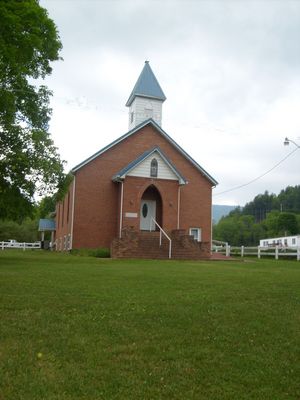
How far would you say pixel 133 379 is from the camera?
495cm

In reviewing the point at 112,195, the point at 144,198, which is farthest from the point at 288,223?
the point at 112,195

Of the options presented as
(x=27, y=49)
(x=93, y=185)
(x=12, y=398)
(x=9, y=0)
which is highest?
(x=9, y=0)

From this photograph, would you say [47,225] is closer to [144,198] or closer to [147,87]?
[147,87]

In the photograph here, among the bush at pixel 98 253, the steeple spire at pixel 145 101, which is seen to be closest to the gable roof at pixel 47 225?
the steeple spire at pixel 145 101

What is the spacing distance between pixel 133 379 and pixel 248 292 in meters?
5.66

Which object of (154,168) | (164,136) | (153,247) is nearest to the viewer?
(153,247)

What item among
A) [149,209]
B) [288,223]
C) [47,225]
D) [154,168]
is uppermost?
[288,223]

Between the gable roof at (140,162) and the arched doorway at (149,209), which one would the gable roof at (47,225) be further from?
the gable roof at (140,162)

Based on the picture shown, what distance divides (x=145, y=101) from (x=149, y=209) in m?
9.06

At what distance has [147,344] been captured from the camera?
238 inches

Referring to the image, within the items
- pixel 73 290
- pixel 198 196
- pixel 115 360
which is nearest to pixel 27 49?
pixel 73 290

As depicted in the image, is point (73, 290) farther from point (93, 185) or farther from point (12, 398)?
point (93, 185)

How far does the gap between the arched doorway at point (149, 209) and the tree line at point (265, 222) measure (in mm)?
89979

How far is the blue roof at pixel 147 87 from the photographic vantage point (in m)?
35.1
